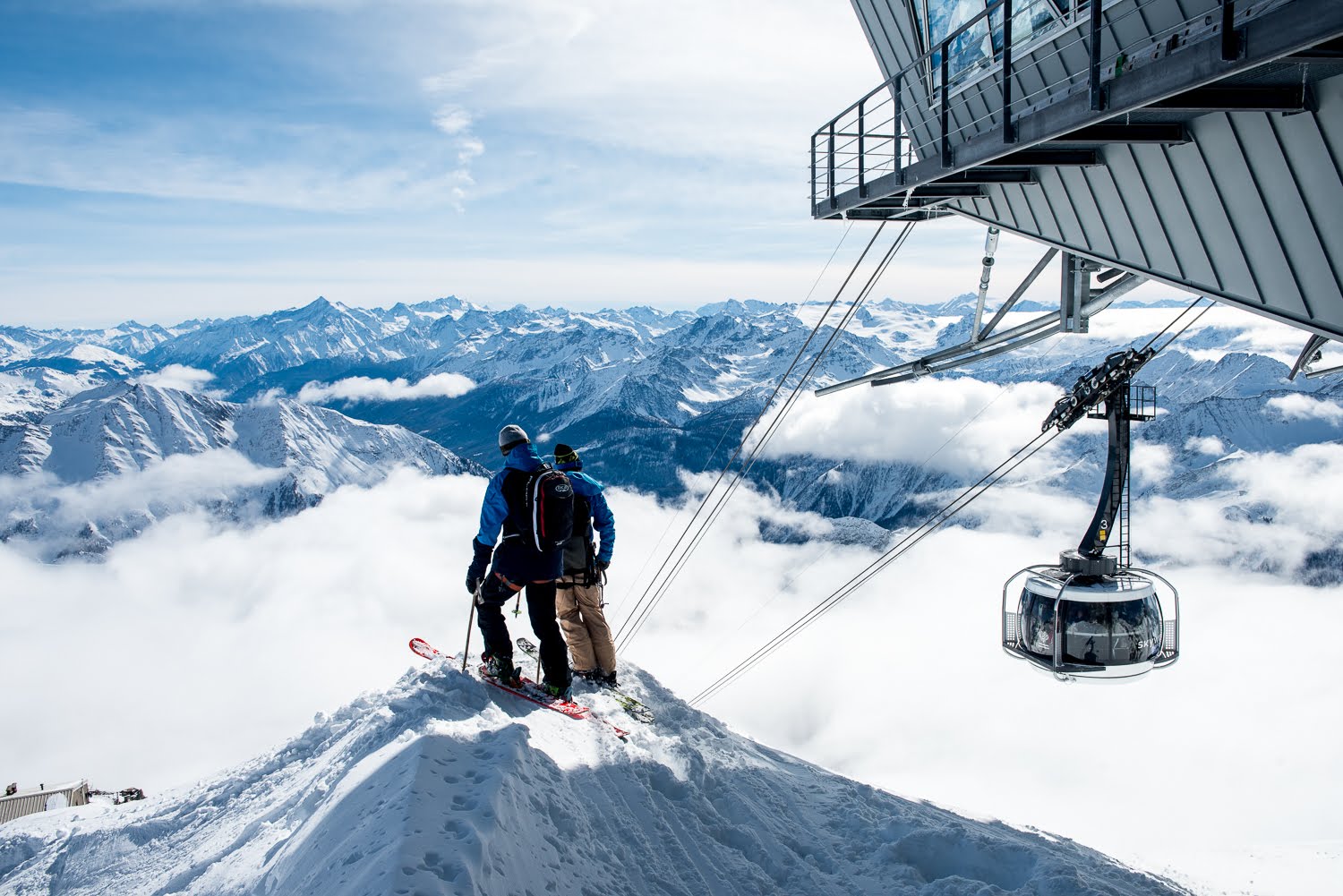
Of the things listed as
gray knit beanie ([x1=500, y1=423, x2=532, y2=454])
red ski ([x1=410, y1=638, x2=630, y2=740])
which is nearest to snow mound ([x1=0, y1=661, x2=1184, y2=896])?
red ski ([x1=410, y1=638, x2=630, y2=740])

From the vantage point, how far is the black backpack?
829 cm

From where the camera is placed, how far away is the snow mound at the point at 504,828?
533cm

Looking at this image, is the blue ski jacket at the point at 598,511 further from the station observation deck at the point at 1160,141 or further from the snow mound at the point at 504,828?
the station observation deck at the point at 1160,141

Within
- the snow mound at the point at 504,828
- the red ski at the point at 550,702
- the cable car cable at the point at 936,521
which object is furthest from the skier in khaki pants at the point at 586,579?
the cable car cable at the point at 936,521

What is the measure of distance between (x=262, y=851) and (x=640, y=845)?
2935 mm

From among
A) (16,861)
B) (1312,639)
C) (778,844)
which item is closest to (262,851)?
(16,861)

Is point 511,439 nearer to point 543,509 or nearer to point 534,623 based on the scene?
point 543,509

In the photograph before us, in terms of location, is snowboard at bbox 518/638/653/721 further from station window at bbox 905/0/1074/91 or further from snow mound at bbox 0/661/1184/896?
station window at bbox 905/0/1074/91

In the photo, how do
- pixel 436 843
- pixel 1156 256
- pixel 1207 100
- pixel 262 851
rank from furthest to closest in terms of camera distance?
pixel 1156 256
pixel 262 851
pixel 1207 100
pixel 436 843

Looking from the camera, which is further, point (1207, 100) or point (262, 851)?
point (262, 851)

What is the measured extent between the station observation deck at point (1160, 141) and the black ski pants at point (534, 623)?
6.21 meters

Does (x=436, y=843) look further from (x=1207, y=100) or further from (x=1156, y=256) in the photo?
(x=1156, y=256)

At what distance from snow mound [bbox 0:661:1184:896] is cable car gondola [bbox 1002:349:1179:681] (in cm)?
353

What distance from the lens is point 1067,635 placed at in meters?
11.3
